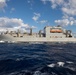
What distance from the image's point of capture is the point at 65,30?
459ft

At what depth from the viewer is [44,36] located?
13112 cm

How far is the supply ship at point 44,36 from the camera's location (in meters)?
117

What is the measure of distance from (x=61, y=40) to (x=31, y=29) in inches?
999

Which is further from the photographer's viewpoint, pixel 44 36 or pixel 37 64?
pixel 44 36

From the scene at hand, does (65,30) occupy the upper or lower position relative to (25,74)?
upper

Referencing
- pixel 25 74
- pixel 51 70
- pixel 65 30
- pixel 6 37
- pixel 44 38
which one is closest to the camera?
pixel 25 74

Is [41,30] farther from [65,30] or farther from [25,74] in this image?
[25,74]

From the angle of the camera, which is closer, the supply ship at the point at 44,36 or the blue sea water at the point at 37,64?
the blue sea water at the point at 37,64

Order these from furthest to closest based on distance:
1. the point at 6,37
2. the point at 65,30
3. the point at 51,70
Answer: the point at 65,30, the point at 6,37, the point at 51,70

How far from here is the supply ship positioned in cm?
11706

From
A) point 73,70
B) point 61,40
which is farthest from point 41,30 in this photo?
point 73,70

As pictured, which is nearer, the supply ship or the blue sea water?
the blue sea water

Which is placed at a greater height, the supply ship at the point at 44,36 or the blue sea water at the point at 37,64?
the supply ship at the point at 44,36

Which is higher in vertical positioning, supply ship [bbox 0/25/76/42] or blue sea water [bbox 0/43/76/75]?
supply ship [bbox 0/25/76/42]
